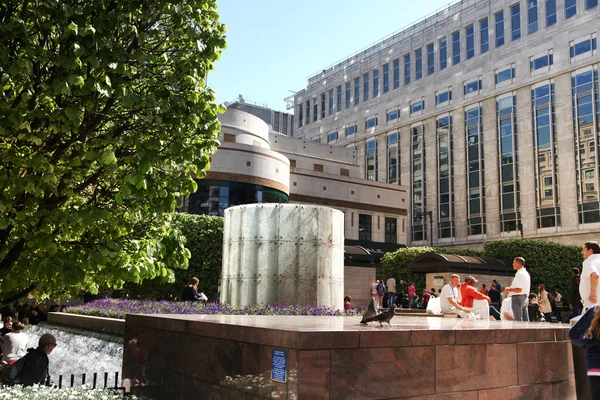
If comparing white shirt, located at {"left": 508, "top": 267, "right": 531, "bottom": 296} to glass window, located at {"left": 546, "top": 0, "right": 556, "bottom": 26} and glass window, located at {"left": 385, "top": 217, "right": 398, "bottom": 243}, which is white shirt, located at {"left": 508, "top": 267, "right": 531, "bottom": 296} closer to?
glass window, located at {"left": 385, "top": 217, "right": 398, "bottom": 243}

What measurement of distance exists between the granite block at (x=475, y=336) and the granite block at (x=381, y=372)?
496 mm

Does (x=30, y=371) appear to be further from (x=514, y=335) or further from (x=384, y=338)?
(x=514, y=335)

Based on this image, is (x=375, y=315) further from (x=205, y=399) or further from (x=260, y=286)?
(x=260, y=286)

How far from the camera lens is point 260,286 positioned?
15758 millimetres

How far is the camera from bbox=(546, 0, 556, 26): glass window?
5309 centimetres

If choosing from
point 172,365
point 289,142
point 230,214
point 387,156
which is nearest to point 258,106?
point 387,156

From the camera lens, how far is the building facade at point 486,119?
50.1 m

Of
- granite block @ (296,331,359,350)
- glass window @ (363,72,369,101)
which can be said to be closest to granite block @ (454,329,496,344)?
granite block @ (296,331,359,350)

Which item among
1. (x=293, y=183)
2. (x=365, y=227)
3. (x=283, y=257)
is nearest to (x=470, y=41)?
(x=365, y=227)

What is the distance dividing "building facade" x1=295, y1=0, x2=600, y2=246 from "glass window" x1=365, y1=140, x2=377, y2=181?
135 millimetres

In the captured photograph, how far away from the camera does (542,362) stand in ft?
24.5

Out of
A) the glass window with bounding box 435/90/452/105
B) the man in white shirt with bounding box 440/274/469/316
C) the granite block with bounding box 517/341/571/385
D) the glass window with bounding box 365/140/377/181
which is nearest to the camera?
the granite block with bounding box 517/341/571/385

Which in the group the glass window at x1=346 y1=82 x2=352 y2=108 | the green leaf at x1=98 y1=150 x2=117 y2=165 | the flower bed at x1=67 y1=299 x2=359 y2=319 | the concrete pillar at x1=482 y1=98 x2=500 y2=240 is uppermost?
the glass window at x1=346 y1=82 x2=352 y2=108

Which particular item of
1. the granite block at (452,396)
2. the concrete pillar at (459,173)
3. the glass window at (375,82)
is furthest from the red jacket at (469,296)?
the glass window at (375,82)
